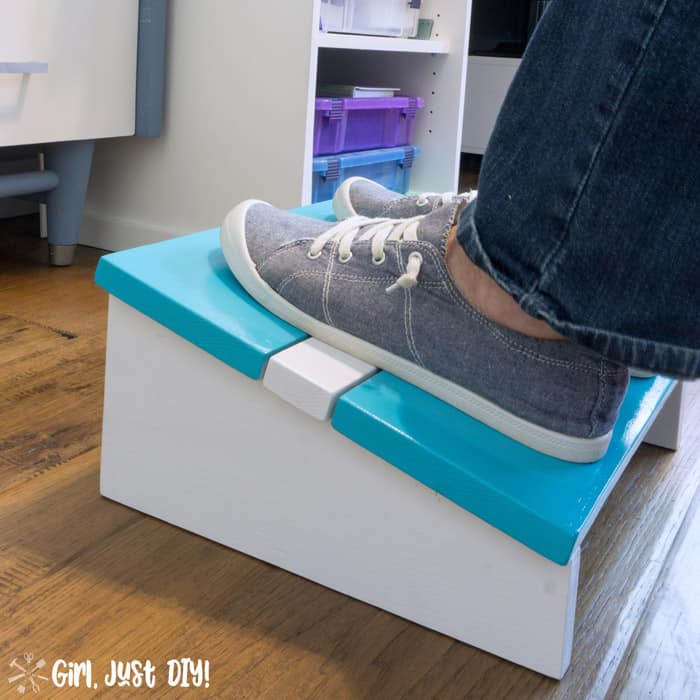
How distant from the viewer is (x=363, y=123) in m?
1.51

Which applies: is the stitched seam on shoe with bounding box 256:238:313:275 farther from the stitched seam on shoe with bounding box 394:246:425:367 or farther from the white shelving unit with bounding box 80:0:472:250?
the white shelving unit with bounding box 80:0:472:250

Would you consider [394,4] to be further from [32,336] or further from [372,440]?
[372,440]

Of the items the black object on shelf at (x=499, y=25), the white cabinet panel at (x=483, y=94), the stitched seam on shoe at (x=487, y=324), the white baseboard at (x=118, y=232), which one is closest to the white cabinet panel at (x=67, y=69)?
the white baseboard at (x=118, y=232)

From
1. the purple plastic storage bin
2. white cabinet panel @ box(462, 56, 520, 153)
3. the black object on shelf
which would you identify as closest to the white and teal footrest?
the purple plastic storage bin

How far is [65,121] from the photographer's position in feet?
4.23

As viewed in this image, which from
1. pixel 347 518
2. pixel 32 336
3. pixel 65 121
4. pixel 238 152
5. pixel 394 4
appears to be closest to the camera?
pixel 347 518

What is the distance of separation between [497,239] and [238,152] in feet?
3.12

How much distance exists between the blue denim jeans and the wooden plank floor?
0.23 m

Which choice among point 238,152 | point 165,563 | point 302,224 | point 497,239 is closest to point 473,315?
point 497,239

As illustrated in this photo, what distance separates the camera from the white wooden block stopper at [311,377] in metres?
0.62

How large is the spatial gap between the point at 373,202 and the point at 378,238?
0.95 feet

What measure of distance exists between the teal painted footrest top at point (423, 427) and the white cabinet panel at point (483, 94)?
89.0 inches

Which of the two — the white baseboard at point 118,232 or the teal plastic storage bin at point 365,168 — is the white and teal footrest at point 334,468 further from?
the white baseboard at point 118,232

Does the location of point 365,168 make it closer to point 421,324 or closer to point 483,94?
point 421,324
